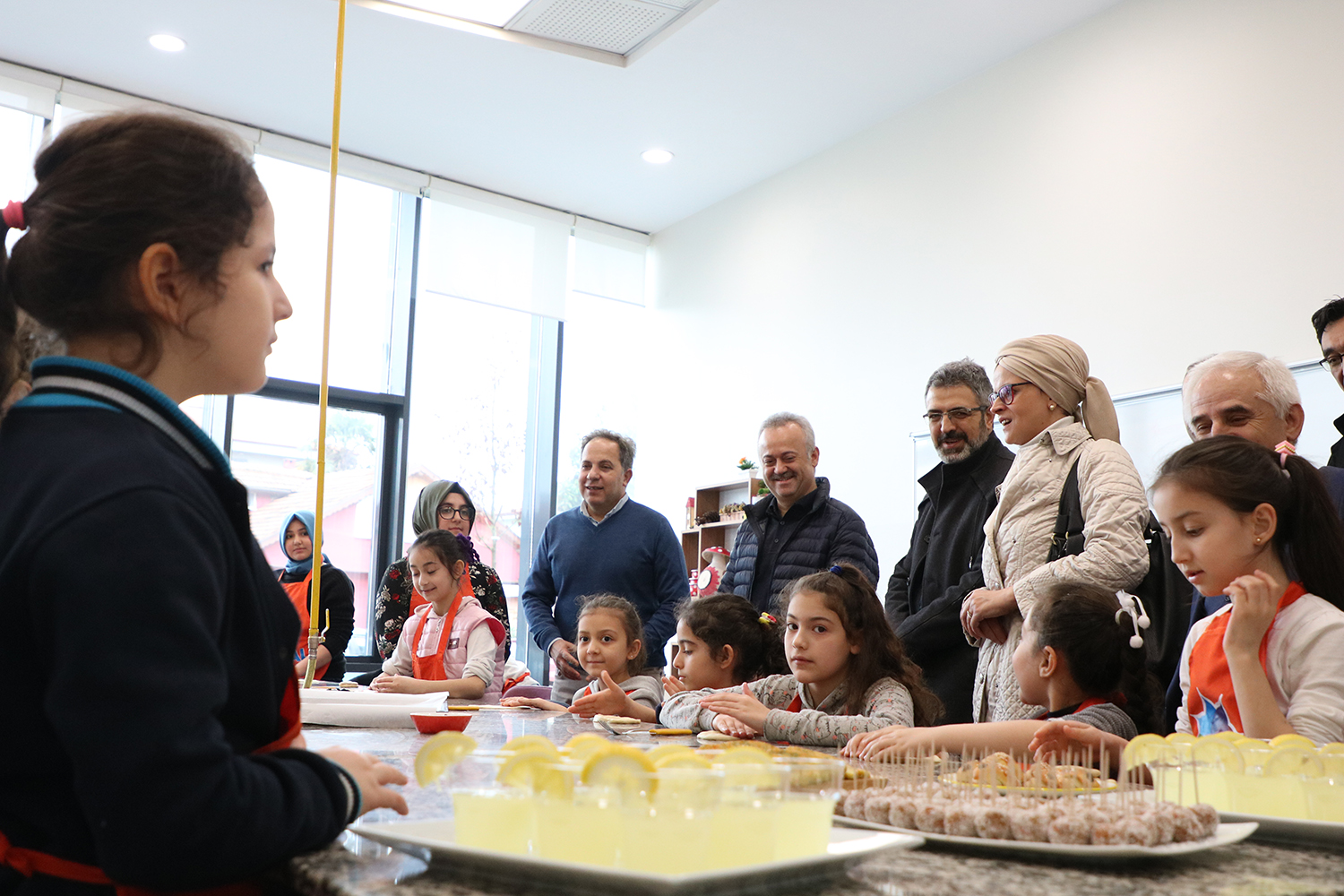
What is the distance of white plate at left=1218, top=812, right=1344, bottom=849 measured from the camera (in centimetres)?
86

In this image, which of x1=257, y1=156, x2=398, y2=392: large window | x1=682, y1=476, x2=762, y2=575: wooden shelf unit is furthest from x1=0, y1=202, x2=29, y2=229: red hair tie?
x1=257, y1=156, x2=398, y2=392: large window

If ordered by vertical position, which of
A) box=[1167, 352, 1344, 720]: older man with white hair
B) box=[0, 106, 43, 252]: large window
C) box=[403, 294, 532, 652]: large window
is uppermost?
box=[0, 106, 43, 252]: large window

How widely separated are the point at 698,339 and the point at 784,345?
926 mm

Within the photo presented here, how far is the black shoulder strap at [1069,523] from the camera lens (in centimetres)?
246

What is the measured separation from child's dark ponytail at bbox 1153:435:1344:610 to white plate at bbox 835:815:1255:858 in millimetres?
830

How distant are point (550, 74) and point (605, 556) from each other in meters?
2.93

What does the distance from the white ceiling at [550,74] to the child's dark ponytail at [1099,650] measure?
12.2 ft

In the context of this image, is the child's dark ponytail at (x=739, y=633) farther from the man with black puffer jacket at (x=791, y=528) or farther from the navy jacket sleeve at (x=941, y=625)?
the man with black puffer jacket at (x=791, y=528)

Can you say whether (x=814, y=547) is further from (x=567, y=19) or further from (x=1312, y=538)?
(x=567, y=19)

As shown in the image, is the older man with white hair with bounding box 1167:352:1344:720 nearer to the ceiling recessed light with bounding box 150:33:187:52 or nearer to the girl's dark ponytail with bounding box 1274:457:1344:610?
the girl's dark ponytail with bounding box 1274:457:1344:610

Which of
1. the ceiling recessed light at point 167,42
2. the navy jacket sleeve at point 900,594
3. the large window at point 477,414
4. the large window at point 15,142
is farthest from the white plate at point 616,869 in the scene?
the large window at point 477,414

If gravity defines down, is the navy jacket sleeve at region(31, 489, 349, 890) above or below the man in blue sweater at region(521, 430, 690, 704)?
below

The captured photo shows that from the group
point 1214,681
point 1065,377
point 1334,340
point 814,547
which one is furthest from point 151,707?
point 814,547

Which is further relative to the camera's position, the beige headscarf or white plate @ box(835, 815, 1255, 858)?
the beige headscarf
